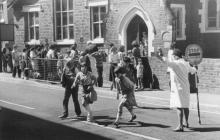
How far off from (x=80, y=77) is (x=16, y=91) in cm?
782

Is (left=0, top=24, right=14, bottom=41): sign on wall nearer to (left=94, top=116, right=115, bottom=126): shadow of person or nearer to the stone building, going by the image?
the stone building

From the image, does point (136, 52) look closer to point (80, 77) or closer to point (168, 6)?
point (168, 6)

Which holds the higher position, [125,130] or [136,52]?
[136,52]

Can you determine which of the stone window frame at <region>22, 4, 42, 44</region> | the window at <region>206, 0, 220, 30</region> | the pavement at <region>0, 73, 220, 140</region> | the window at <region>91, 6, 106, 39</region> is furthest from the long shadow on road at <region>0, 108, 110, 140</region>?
the stone window frame at <region>22, 4, 42, 44</region>

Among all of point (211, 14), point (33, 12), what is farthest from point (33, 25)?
point (211, 14)

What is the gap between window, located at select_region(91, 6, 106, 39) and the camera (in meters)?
23.2

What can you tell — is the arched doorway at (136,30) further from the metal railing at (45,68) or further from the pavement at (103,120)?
the pavement at (103,120)

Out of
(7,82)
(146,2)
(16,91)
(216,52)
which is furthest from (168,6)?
(7,82)

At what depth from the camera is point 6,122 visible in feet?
37.6

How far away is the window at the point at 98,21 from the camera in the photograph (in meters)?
23.2

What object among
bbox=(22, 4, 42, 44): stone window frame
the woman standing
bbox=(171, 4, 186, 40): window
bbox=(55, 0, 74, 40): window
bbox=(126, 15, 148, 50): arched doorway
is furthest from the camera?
bbox=(22, 4, 42, 44): stone window frame

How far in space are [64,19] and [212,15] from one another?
360 inches

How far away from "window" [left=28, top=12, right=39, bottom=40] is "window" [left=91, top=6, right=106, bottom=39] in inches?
236

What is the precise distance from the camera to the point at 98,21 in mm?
23531
